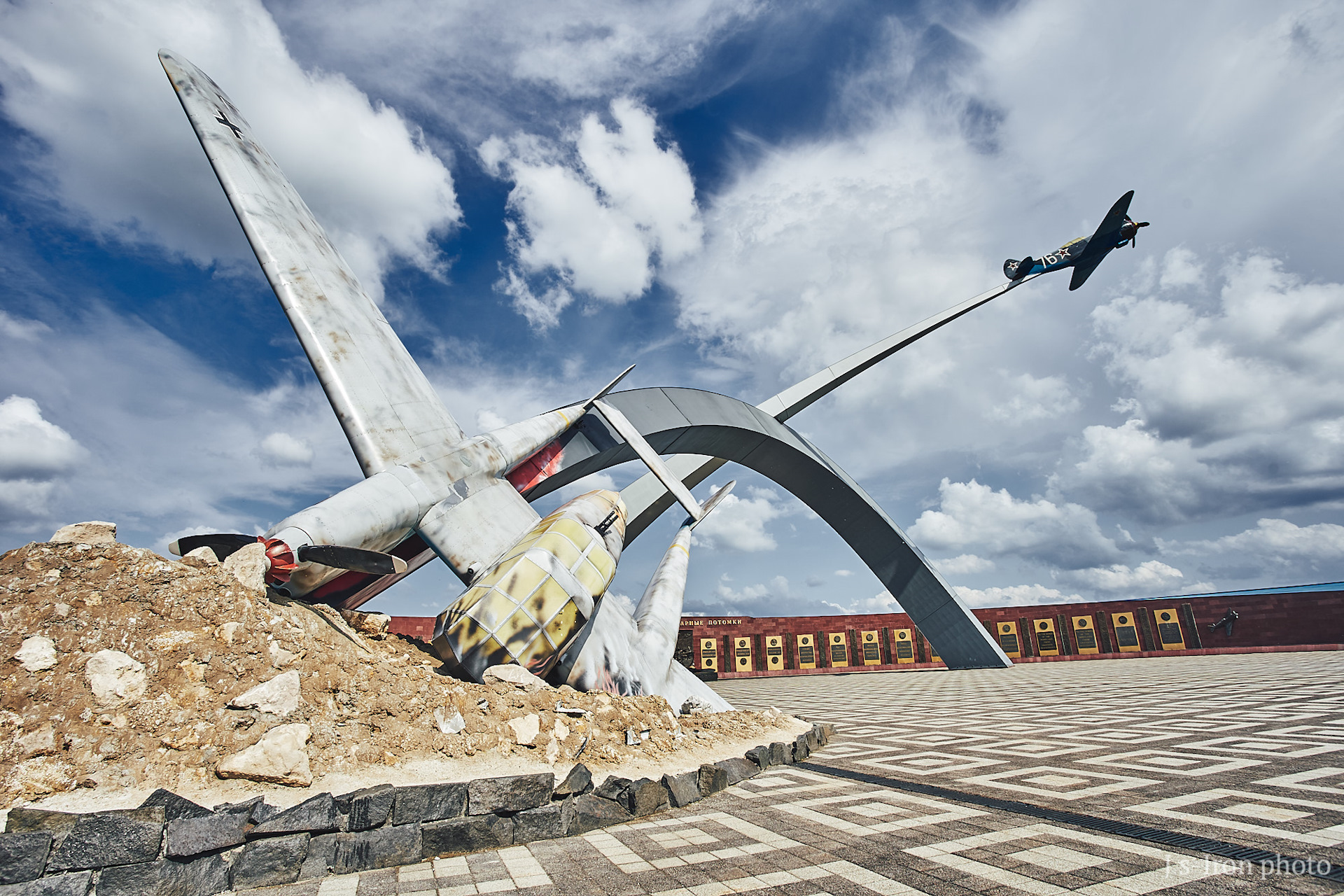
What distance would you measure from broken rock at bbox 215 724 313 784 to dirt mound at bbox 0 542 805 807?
0.04 feet

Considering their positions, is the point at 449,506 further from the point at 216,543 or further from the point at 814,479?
the point at 814,479

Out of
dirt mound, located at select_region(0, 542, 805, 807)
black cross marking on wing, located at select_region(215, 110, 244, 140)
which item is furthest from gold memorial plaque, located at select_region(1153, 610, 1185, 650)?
black cross marking on wing, located at select_region(215, 110, 244, 140)

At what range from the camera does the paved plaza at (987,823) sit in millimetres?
3166

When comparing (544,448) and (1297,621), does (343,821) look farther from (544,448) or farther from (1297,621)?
(1297,621)

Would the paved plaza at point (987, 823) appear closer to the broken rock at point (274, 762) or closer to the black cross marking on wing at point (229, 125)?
the broken rock at point (274, 762)

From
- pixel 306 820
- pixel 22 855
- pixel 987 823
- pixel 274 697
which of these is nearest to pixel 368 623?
pixel 274 697

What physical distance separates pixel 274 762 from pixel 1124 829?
527 centimetres

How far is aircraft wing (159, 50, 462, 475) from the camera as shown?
8.59m

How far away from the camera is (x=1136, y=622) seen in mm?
25047

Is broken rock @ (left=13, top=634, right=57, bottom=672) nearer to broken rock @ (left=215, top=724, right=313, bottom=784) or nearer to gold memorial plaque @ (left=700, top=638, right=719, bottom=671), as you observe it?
broken rock @ (left=215, top=724, right=313, bottom=784)

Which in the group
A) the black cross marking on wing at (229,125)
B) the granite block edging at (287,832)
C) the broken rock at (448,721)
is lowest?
the granite block edging at (287,832)

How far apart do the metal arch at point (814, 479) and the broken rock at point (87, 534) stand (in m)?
9.41

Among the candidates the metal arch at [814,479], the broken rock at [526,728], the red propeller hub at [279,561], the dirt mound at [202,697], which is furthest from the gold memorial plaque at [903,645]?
the red propeller hub at [279,561]

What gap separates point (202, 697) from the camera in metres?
4.10
